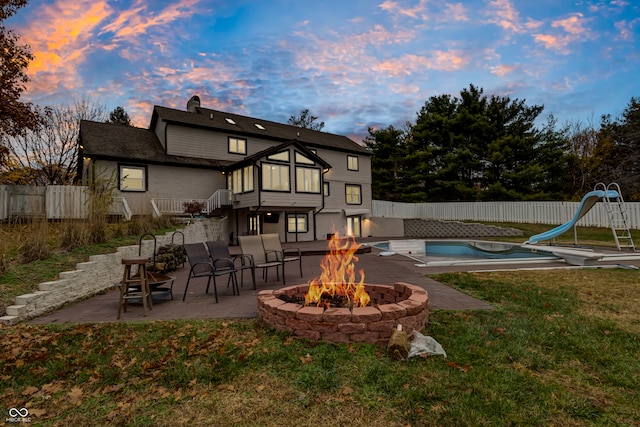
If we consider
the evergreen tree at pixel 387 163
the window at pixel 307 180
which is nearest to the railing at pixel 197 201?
the window at pixel 307 180

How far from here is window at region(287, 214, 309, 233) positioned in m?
19.2

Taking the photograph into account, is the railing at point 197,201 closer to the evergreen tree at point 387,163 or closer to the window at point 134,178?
the window at point 134,178


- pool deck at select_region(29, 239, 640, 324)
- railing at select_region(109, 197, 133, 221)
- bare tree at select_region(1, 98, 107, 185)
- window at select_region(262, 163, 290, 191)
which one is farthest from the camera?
bare tree at select_region(1, 98, 107, 185)

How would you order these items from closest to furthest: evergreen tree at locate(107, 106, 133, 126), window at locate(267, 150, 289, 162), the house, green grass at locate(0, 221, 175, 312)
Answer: green grass at locate(0, 221, 175, 312) → the house → window at locate(267, 150, 289, 162) → evergreen tree at locate(107, 106, 133, 126)

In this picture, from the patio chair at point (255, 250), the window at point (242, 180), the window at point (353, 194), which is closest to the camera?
the patio chair at point (255, 250)

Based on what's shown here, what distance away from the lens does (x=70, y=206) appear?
7.07m

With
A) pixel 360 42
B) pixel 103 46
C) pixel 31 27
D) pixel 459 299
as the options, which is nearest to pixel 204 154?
pixel 103 46

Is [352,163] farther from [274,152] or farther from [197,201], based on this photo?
[197,201]

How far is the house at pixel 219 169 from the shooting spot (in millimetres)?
15445

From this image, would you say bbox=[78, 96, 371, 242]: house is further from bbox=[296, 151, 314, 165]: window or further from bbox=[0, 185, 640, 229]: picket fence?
bbox=[0, 185, 640, 229]: picket fence

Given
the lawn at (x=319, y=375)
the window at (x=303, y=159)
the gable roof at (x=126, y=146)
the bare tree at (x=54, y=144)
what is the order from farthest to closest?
1. the bare tree at (x=54, y=144)
2. the window at (x=303, y=159)
3. the gable roof at (x=126, y=146)
4. the lawn at (x=319, y=375)

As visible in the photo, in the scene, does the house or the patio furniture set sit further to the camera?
the house

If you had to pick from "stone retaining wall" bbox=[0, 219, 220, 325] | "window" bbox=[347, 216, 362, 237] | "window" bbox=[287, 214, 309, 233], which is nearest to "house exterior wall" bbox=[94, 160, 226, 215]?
"window" bbox=[287, 214, 309, 233]

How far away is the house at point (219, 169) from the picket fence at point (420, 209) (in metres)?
2.56
